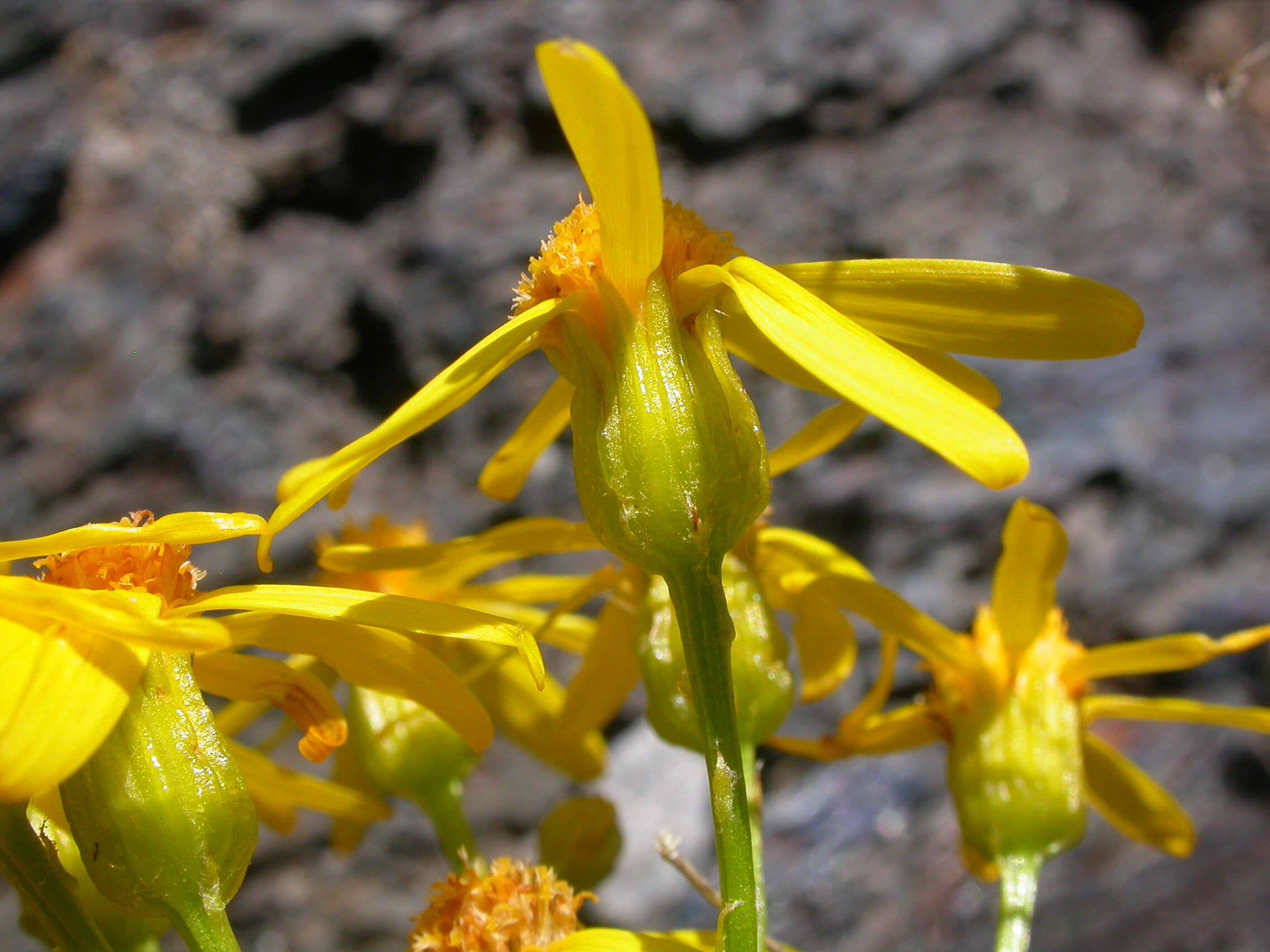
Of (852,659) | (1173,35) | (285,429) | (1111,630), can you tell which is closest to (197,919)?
(852,659)

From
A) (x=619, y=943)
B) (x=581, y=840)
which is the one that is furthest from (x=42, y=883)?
(x=581, y=840)

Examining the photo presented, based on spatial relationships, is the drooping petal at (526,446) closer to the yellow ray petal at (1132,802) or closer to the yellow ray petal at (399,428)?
the yellow ray petal at (399,428)

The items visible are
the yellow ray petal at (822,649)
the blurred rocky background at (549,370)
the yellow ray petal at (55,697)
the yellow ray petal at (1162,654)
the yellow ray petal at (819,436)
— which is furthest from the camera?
the blurred rocky background at (549,370)

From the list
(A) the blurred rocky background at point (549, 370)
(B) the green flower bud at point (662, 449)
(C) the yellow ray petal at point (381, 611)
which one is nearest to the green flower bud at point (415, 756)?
(C) the yellow ray petal at point (381, 611)

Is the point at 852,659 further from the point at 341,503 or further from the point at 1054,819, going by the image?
the point at 341,503

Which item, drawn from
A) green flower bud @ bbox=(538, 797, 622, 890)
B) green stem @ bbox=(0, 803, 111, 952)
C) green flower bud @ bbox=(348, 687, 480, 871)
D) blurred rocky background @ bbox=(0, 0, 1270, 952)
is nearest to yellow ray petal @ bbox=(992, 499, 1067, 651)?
green flower bud @ bbox=(538, 797, 622, 890)

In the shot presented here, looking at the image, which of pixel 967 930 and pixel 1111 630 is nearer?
pixel 967 930

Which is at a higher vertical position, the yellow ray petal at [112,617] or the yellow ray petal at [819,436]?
the yellow ray petal at [112,617]
